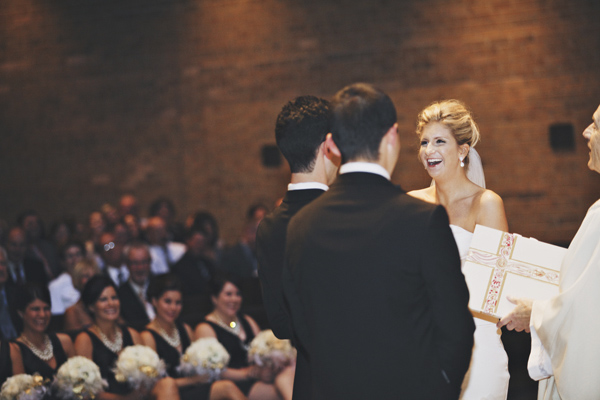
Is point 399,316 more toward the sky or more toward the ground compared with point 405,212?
more toward the ground

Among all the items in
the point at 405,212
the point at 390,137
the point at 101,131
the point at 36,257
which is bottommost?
the point at 36,257

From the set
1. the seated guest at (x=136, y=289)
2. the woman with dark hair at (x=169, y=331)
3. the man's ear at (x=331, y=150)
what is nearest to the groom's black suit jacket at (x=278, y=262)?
the man's ear at (x=331, y=150)

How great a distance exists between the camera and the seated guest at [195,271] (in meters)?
6.75

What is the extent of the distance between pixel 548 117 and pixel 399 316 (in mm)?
7088

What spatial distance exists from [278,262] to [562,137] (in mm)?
6680

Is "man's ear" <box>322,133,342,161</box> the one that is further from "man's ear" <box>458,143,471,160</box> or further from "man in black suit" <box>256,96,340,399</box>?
"man's ear" <box>458,143,471,160</box>

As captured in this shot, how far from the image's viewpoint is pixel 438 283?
1971mm

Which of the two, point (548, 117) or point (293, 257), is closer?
point (293, 257)

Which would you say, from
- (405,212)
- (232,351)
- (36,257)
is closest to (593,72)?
(232,351)

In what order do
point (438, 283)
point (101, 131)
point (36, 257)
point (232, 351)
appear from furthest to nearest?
point (101, 131) → point (36, 257) → point (232, 351) → point (438, 283)

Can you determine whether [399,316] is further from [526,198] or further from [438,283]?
[526,198]

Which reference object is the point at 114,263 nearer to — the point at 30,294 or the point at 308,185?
the point at 30,294

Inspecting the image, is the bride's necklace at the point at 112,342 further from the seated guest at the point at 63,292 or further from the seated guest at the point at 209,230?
the seated guest at the point at 209,230

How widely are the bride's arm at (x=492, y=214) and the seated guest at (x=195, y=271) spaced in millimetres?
3736
